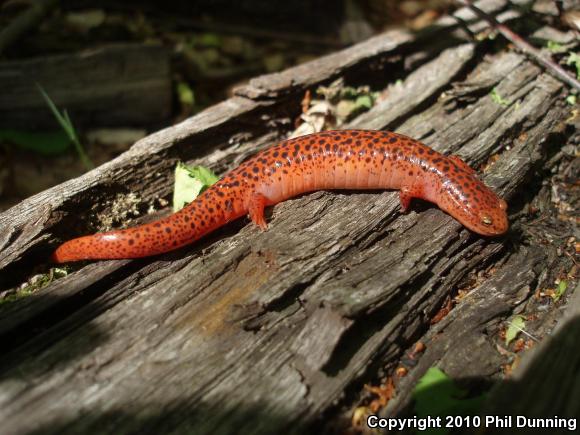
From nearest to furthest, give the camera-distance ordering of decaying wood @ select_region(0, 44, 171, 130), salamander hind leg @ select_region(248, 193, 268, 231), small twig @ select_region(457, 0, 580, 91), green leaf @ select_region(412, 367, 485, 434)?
green leaf @ select_region(412, 367, 485, 434), salamander hind leg @ select_region(248, 193, 268, 231), small twig @ select_region(457, 0, 580, 91), decaying wood @ select_region(0, 44, 171, 130)

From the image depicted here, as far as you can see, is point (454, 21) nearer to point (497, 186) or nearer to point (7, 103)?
point (497, 186)

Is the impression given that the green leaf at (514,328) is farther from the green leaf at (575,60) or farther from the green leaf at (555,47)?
the green leaf at (555,47)

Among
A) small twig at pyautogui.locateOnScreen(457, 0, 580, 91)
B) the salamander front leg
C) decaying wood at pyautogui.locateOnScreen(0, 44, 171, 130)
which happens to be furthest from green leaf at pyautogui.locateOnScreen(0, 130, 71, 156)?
small twig at pyautogui.locateOnScreen(457, 0, 580, 91)

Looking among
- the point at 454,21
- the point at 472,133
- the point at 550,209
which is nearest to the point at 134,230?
the point at 472,133

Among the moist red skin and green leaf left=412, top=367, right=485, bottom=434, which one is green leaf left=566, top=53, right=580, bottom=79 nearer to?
the moist red skin

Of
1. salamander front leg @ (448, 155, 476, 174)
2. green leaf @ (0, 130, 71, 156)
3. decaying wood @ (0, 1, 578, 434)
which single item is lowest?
decaying wood @ (0, 1, 578, 434)
